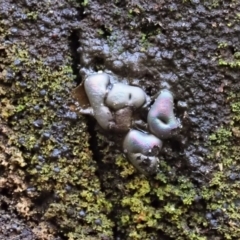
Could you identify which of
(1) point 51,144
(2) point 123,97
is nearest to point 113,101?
(2) point 123,97

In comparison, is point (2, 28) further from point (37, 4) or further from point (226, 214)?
point (226, 214)

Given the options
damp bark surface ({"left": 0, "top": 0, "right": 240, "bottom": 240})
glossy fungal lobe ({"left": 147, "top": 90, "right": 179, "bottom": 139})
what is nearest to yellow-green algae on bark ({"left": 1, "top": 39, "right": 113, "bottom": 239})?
damp bark surface ({"left": 0, "top": 0, "right": 240, "bottom": 240})

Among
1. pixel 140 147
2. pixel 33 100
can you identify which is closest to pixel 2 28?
pixel 33 100

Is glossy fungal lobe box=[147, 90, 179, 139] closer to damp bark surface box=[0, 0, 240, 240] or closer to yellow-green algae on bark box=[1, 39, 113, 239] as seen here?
damp bark surface box=[0, 0, 240, 240]

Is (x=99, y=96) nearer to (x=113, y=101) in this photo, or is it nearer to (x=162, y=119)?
(x=113, y=101)

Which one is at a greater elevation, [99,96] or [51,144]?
[99,96]
